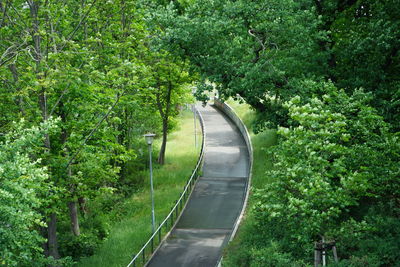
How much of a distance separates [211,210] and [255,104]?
6426 millimetres

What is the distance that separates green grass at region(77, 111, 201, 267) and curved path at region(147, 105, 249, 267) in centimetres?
103

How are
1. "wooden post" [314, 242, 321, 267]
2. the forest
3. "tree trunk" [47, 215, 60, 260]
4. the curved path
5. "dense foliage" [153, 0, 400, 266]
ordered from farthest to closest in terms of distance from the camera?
the curved path, "tree trunk" [47, 215, 60, 260], "wooden post" [314, 242, 321, 267], "dense foliage" [153, 0, 400, 266], the forest

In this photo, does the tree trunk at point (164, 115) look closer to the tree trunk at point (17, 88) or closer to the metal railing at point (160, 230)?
the metal railing at point (160, 230)

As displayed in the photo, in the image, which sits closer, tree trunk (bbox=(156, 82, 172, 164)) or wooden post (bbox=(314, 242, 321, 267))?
wooden post (bbox=(314, 242, 321, 267))

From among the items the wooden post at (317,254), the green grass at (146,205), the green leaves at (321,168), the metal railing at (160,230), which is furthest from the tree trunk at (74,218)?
the wooden post at (317,254)

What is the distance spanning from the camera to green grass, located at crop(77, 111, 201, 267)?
60.6ft

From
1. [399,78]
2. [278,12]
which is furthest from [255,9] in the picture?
[399,78]

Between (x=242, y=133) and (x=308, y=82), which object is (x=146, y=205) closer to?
(x=308, y=82)

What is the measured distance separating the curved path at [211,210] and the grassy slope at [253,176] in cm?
109

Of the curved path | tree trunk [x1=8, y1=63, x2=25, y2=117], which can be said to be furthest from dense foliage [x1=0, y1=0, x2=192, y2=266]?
the curved path

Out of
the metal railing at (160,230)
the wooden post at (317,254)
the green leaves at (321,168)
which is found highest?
the green leaves at (321,168)

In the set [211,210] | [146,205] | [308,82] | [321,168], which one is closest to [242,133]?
[146,205]

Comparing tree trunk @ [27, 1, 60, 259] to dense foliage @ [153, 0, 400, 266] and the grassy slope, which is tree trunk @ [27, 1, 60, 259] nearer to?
dense foliage @ [153, 0, 400, 266]

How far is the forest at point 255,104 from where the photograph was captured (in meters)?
11.0
